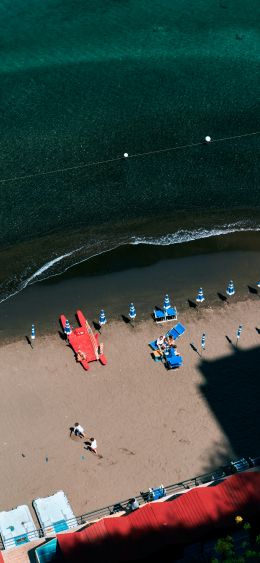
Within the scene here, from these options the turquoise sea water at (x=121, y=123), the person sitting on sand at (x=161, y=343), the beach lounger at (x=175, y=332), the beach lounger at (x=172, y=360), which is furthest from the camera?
the turquoise sea water at (x=121, y=123)

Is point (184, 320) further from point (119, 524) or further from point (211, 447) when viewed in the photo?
point (119, 524)

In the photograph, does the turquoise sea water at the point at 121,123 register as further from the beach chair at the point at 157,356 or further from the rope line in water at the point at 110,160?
the beach chair at the point at 157,356

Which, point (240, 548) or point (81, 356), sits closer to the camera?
point (240, 548)

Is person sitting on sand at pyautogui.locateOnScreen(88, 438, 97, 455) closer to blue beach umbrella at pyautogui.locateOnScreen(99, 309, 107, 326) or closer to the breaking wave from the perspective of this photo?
blue beach umbrella at pyautogui.locateOnScreen(99, 309, 107, 326)

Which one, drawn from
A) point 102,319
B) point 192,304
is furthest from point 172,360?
point 192,304

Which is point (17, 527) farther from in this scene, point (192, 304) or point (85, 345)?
point (192, 304)

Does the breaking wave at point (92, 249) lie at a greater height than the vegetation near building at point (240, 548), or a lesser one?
greater

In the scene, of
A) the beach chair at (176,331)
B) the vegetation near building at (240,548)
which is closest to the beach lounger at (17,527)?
the vegetation near building at (240,548)
